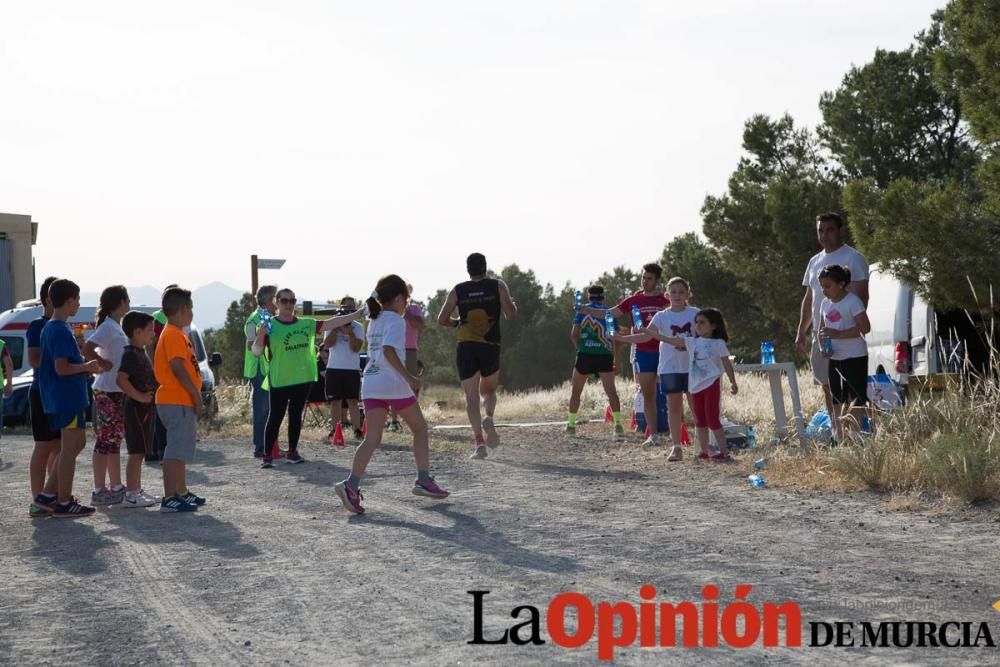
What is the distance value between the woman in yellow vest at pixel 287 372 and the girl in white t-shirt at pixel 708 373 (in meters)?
3.64

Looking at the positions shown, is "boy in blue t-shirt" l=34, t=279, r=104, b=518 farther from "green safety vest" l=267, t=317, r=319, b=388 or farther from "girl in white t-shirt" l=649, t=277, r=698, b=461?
"girl in white t-shirt" l=649, t=277, r=698, b=461

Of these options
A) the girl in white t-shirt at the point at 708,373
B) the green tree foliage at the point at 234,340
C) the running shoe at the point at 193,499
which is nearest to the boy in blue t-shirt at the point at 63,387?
the running shoe at the point at 193,499

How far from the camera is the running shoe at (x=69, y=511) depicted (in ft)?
30.7

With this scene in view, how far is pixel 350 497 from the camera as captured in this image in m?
8.81

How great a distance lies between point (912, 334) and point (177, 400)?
7850mm

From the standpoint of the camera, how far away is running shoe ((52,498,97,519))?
30.7ft

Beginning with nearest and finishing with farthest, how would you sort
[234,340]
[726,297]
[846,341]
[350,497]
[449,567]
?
[449,567], [350,497], [846,341], [726,297], [234,340]

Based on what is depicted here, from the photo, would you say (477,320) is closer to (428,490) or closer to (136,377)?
(428,490)

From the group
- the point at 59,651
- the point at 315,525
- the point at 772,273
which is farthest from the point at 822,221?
the point at 772,273

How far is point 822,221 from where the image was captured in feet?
35.3

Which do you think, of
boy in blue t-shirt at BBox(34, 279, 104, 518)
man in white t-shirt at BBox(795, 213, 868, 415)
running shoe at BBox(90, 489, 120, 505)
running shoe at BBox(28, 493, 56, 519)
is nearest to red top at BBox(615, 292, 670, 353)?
man in white t-shirt at BBox(795, 213, 868, 415)

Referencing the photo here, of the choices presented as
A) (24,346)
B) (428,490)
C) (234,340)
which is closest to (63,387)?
(428,490)

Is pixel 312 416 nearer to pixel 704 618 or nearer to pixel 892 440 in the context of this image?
pixel 892 440

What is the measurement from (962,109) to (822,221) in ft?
13.6
